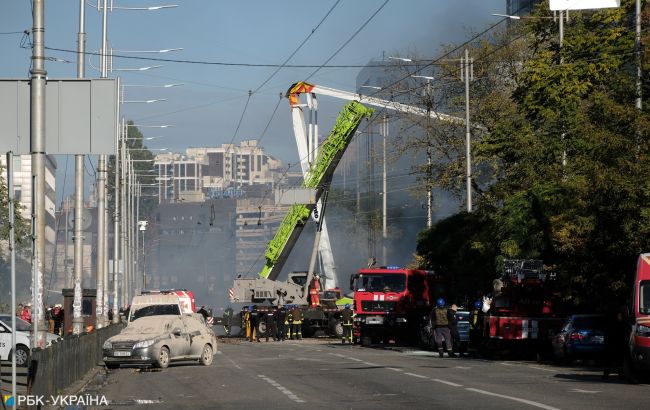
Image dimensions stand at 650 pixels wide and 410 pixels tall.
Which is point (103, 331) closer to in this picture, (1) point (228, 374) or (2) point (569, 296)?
(1) point (228, 374)

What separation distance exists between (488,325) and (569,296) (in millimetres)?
3008

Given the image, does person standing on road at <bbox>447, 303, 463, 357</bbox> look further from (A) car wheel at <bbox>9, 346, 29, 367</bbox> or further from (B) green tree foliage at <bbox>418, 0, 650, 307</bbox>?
(A) car wheel at <bbox>9, 346, 29, 367</bbox>

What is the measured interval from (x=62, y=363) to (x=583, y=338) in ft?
50.5

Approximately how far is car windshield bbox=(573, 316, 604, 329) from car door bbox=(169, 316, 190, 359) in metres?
10.2

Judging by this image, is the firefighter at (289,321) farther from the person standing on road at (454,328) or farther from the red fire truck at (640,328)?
the red fire truck at (640,328)

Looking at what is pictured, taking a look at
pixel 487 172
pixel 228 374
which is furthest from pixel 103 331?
pixel 487 172

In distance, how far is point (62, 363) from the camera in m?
23.2

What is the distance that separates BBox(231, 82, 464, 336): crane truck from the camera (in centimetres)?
5894

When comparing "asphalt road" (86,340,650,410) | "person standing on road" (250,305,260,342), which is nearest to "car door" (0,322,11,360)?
"asphalt road" (86,340,650,410)

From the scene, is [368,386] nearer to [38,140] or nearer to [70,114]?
[70,114]

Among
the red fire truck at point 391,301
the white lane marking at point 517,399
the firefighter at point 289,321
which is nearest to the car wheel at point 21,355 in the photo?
the white lane marking at point 517,399

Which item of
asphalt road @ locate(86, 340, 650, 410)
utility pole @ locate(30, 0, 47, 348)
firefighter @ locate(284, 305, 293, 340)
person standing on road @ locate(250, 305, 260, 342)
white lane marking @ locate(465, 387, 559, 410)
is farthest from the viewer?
firefighter @ locate(284, 305, 293, 340)

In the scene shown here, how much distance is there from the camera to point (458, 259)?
51219mm

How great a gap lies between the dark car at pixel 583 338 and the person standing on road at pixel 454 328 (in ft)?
15.6
